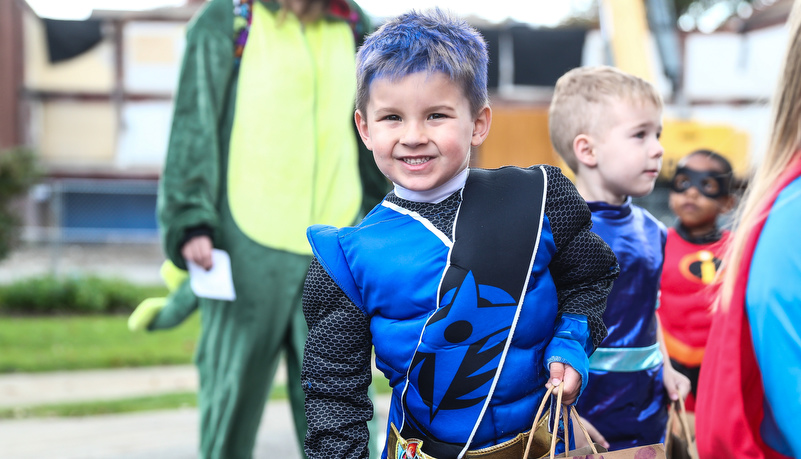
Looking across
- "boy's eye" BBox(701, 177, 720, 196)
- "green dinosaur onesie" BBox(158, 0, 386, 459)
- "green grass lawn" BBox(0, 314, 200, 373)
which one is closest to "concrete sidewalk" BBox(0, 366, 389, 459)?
"green grass lawn" BBox(0, 314, 200, 373)

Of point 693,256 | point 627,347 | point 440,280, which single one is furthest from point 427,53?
point 693,256

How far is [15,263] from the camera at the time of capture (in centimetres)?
1348

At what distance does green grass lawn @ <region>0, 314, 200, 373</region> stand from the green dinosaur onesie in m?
3.94

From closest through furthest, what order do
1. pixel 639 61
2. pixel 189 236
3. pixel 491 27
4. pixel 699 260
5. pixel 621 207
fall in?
pixel 621 207 → pixel 189 236 → pixel 699 260 → pixel 639 61 → pixel 491 27

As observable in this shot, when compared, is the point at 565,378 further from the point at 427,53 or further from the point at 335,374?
the point at 427,53

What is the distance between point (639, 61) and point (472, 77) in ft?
31.5

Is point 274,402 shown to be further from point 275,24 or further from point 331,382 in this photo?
point 331,382

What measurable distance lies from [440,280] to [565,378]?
1.01 ft

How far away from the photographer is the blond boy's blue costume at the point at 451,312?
150 centimetres

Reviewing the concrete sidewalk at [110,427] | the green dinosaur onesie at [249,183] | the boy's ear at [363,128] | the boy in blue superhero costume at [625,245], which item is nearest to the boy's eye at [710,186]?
the boy in blue superhero costume at [625,245]

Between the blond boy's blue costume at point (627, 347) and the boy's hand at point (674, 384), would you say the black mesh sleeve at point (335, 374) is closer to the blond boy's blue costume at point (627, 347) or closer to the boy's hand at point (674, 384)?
the blond boy's blue costume at point (627, 347)

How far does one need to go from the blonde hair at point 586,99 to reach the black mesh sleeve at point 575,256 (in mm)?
633

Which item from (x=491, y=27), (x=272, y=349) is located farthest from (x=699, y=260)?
(x=491, y=27)

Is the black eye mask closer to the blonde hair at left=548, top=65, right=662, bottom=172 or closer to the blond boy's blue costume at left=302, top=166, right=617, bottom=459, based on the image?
the blonde hair at left=548, top=65, right=662, bottom=172
